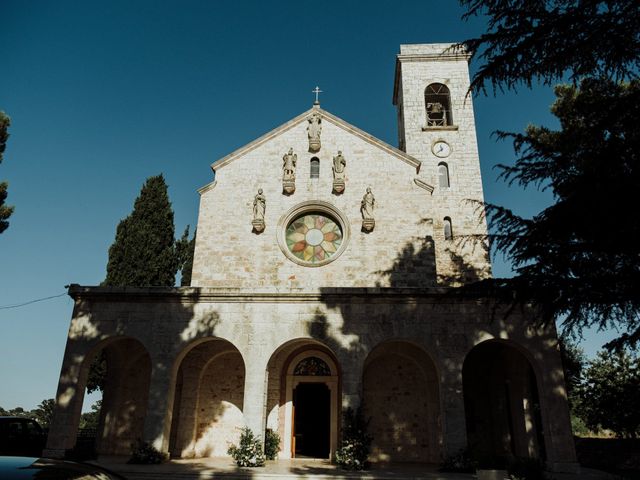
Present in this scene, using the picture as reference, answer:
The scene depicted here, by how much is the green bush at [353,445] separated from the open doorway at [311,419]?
312cm

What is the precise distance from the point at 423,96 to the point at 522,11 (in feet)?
47.7

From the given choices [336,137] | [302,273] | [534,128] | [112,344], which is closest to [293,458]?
[302,273]

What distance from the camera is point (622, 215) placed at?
751 cm

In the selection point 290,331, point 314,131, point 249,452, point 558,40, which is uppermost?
point 314,131

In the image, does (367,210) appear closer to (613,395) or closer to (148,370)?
(148,370)

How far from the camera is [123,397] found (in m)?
14.2

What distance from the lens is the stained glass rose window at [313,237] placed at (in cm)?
1560

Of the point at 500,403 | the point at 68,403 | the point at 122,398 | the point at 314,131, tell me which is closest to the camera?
the point at 68,403

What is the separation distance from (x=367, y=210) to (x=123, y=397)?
389 inches

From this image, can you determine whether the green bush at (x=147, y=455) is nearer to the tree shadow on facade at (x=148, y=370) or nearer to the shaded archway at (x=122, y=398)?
the tree shadow on facade at (x=148, y=370)

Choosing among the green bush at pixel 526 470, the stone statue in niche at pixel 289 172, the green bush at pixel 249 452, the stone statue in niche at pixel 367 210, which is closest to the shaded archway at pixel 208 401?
the green bush at pixel 249 452

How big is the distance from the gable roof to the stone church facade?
53mm

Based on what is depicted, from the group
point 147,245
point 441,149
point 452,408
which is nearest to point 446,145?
point 441,149

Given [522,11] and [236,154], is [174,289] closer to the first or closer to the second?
[236,154]
